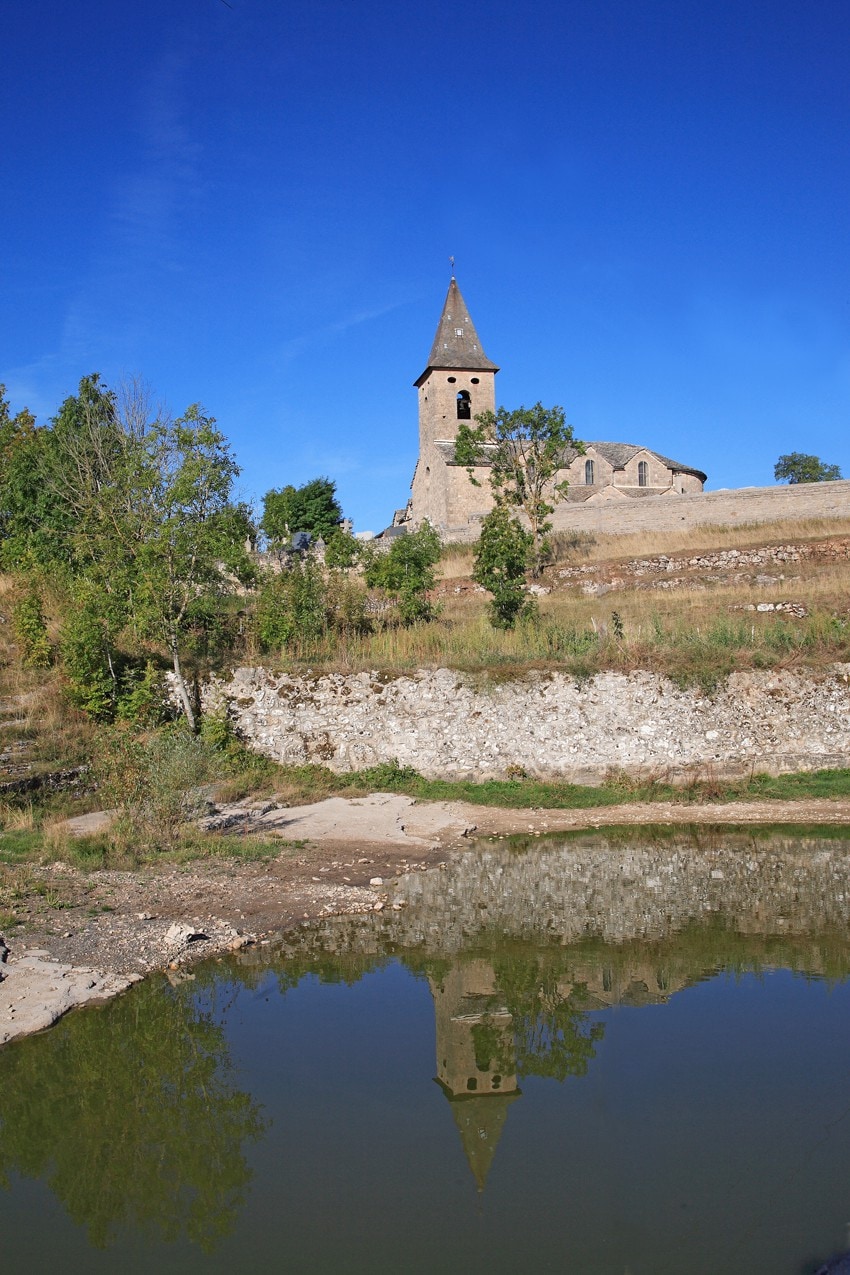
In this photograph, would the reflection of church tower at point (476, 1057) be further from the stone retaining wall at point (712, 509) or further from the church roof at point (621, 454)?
the church roof at point (621, 454)

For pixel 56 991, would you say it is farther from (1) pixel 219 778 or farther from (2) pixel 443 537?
(2) pixel 443 537

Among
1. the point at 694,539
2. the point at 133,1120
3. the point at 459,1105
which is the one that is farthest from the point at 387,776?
the point at 694,539

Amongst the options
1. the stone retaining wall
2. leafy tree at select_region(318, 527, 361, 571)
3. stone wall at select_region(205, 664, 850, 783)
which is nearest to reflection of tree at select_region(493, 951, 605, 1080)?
stone wall at select_region(205, 664, 850, 783)

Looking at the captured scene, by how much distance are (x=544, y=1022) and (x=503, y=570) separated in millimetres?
17434

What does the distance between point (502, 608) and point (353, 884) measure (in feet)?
38.2

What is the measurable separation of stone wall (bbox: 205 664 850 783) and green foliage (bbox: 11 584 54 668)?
3.96 meters

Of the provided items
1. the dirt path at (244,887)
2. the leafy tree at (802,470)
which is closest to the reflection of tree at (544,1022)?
the dirt path at (244,887)

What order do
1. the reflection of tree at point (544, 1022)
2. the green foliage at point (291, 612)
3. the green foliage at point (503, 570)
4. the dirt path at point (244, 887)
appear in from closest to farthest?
the reflection of tree at point (544, 1022)
the dirt path at point (244, 887)
the green foliage at point (291, 612)
the green foliage at point (503, 570)

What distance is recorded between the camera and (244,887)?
11.4 m

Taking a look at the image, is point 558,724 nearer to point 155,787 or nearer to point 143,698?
point 155,787

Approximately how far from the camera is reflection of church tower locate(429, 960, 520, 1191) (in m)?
6.18

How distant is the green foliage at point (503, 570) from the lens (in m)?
22.2

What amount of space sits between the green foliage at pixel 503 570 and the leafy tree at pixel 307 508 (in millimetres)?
34375

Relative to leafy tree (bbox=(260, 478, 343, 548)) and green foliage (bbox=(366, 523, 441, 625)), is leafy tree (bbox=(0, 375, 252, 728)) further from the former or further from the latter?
leafy tree (bbox=(260, 478, 343, 548))
